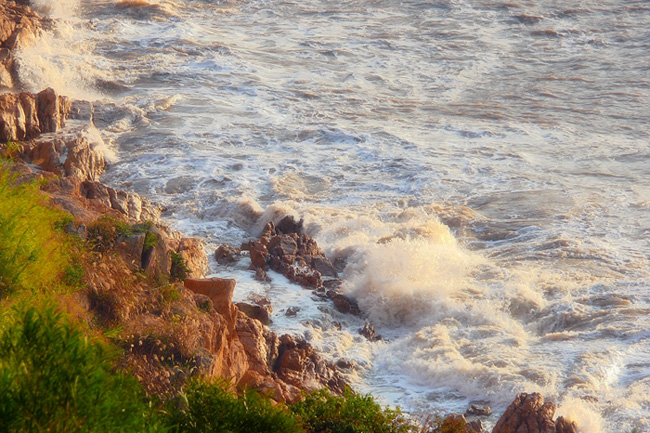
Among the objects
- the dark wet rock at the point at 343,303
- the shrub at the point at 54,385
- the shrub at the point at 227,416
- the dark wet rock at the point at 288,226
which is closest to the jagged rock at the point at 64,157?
the dark wet rock at the point at 288,226

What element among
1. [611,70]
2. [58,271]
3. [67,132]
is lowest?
[611,70]

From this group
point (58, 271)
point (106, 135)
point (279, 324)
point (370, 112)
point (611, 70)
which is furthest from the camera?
point (611, 70)

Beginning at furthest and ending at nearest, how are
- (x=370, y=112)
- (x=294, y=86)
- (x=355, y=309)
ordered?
1. (x=294, y=86)
2. (x=370, y=112)
3. (x=355, y=309)

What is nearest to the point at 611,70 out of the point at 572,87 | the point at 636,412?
the point at 572,87

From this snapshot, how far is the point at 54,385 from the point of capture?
152 inches

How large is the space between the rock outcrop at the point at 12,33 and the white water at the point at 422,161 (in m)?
0.50

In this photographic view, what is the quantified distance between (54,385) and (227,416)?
5.30 ft

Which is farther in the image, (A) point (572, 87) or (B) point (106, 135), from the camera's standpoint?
(A) point (572, 87)

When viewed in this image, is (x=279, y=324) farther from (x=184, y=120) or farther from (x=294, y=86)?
(x=294, y=86)

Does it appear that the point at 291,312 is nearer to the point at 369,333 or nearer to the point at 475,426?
the point at 369,333

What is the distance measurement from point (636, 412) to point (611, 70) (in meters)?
18.6

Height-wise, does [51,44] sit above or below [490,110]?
above

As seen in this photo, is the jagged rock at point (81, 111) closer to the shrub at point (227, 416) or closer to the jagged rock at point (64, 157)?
the jagged rock at point (64, 157)

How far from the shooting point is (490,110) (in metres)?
21.4
